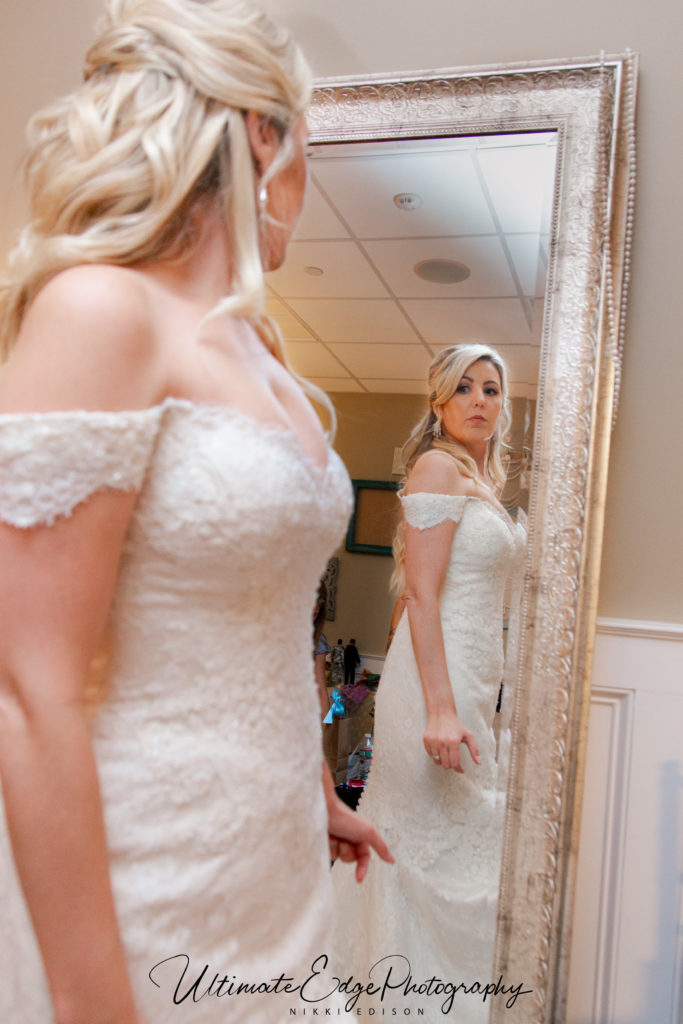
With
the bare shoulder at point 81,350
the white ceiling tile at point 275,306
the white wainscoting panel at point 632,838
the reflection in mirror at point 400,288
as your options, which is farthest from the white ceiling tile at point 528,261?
the bare shoulder at point 81,350

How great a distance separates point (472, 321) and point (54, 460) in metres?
0.95

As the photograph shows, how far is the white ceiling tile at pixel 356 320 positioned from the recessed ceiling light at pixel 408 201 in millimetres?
177

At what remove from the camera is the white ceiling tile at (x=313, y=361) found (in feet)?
4.64

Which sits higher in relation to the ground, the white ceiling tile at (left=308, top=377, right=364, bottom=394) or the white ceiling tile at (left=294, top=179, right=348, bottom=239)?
the white ceiling tile at (left=294, top=179, right=348, bottom=239)

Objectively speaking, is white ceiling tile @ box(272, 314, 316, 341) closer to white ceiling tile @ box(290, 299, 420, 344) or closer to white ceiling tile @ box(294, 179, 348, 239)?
white ceiling tile @ box(290, 299, 420, 344)

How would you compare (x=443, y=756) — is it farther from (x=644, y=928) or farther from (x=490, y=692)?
(x=644, y=928)

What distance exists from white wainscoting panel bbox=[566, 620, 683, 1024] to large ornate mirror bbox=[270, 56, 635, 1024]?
0.08 metres

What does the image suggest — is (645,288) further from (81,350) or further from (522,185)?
(81,350)

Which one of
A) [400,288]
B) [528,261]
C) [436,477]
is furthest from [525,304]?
[436,477]

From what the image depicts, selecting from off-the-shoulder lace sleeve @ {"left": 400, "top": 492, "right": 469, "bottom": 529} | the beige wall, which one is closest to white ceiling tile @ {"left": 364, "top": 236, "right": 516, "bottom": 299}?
the beige wall

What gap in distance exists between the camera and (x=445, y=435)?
1366 millimetres

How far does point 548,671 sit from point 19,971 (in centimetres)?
92

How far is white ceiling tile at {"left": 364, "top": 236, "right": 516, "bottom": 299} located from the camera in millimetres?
1411

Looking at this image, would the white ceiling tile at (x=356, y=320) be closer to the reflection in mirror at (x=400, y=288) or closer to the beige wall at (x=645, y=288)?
the reflection in mirror at (x=400, y=288)
